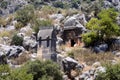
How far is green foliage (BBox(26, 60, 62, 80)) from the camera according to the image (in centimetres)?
2578

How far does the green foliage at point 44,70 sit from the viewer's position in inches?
1015

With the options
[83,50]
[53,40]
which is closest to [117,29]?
[83,50]

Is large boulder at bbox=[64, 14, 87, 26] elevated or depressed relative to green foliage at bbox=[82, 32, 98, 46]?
elevated

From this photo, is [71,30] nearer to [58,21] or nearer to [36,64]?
[58,21]

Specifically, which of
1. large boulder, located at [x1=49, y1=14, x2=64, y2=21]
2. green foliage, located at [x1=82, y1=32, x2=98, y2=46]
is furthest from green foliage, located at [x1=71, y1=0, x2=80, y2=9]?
green foliage, located at [x1=82, y1=32, x2=98, y2=46]

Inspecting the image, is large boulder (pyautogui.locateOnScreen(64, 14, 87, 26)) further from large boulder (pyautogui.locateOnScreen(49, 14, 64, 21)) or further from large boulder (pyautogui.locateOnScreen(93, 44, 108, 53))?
large boulder (pyautogui.locateOnScreen(93, 44, 108, 53))

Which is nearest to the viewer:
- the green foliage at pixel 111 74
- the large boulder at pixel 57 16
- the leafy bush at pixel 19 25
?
the green foliage at pixel 111 74

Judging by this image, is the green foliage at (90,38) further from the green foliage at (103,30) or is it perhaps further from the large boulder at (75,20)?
the large boulder at (75,20)

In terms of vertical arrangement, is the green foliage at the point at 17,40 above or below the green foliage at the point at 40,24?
below

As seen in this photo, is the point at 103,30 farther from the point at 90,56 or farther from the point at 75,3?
the point at 75,3

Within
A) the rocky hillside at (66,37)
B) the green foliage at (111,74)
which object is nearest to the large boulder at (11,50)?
the rocky hillside at (66,37)

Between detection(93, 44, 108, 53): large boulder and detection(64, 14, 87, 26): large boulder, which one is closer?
detection(93, 44, 108, 53): large boulder

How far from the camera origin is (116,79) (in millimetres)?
24562

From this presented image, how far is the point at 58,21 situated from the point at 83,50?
335 inches
